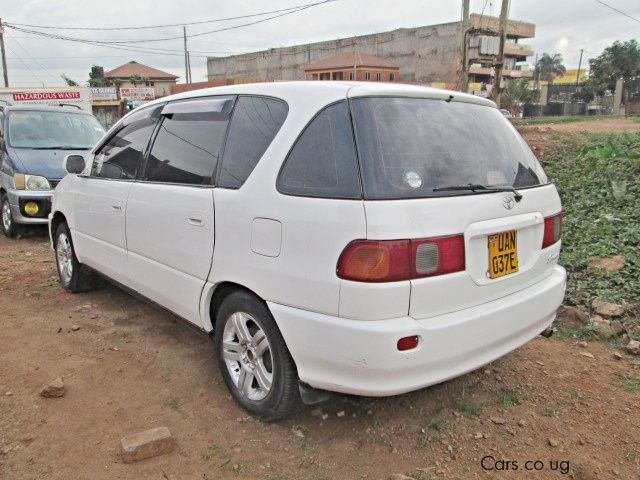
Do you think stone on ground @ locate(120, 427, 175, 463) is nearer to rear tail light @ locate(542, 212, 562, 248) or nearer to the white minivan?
the white minivan

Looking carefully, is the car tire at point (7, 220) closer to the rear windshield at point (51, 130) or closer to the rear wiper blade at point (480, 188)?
the rear windshield at point (51, 130)

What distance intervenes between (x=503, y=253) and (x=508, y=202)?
0.26m

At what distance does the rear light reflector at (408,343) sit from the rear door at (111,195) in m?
2.37

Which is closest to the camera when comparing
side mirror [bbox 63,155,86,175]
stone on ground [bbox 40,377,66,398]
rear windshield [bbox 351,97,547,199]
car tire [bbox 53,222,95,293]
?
rear windshield [bbox 351,97,547,199]

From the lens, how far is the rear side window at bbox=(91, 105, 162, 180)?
377cm

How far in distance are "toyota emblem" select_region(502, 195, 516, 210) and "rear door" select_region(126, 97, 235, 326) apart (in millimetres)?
1516

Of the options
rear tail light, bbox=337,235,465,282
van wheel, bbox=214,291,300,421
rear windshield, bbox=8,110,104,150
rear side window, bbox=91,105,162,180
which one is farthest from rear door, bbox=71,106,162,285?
rear windshield, bbox=8,110,104,150

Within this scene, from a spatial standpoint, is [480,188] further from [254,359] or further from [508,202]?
[254,359]

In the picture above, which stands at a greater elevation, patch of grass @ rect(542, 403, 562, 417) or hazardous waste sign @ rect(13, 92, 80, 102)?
hazardous waste sign @ rect(13, 92, 80, 102)

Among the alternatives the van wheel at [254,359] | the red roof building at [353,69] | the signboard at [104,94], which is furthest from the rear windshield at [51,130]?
the red roof building at [353,69]

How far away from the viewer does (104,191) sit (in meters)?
4.08

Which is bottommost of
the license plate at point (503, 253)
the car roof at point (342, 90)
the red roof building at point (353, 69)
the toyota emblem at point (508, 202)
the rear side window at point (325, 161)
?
the license plate at point (503, 253)

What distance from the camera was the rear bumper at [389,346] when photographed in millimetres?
2242

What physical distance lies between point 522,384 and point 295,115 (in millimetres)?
2118
